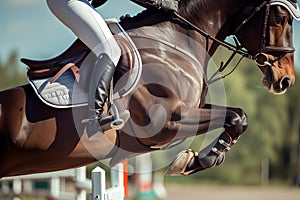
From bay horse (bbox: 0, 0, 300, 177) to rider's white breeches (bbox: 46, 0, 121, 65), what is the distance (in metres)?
0.29

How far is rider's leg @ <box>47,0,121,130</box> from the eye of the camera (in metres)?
4.28

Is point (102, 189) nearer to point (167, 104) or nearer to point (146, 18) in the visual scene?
point (167, 104)

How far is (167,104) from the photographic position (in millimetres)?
4422

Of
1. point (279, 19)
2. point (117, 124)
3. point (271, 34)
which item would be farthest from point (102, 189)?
point (279, 19)

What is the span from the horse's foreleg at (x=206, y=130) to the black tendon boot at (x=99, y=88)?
21.3 inches

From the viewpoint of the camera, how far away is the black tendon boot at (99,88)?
4.27 metres

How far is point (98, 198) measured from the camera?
442 cm

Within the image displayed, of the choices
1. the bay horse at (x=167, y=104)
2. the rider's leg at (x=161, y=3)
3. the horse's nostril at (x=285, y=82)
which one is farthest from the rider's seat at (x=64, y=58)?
the horse's nostril at (x=285, y=82)

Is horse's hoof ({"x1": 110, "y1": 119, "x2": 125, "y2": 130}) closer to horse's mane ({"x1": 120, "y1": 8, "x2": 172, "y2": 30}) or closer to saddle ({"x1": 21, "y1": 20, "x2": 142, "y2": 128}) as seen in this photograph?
saddle ({"x1": 21, "y1": 20, "x2": 142, "y2": 128})

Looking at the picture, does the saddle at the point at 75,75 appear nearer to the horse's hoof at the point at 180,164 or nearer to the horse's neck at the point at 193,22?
the horse's neck at the point at 193,22

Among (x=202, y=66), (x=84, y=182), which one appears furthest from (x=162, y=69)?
(x=84, y=182)

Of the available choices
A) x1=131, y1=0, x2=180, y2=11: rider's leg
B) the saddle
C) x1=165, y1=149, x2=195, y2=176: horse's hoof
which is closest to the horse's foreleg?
x1=165, y1=149, x2=195, y2=176: horse's hoof

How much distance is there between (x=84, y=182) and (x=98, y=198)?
78.4 inches

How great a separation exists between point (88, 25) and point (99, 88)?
48 cm
